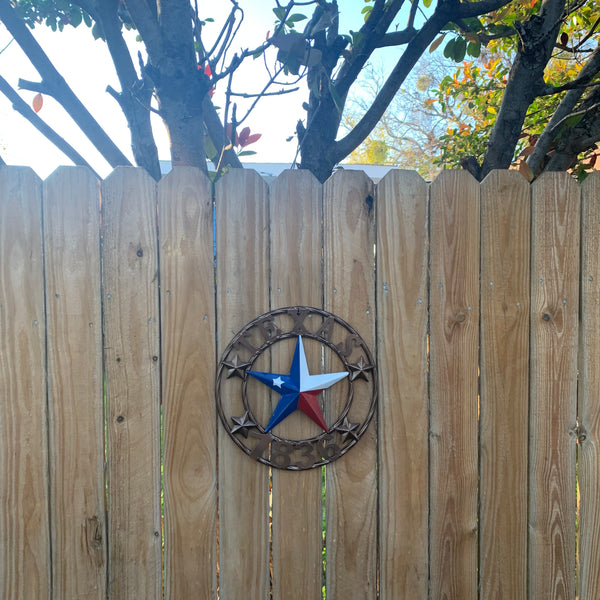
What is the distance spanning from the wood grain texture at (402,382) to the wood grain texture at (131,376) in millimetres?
752

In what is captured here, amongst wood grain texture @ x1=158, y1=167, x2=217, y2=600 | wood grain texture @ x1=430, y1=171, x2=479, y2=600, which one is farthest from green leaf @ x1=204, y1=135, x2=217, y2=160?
wood grain texture @ x1=430, y1=171, x2=479, y2=600

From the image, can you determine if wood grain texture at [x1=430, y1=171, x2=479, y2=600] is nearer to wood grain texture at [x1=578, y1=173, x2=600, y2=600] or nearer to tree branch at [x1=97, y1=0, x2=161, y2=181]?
wood grain texture at [x1=578, y1=173, x2=600, y2=600]

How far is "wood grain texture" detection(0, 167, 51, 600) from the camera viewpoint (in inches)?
63.7

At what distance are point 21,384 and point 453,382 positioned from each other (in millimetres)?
1409

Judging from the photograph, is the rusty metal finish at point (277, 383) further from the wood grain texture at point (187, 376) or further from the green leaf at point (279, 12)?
the green leaf at point (279, 12)

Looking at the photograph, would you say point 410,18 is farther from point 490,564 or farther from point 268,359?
point 490,564

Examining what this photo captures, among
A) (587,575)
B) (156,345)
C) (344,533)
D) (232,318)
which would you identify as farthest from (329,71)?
(587,575)

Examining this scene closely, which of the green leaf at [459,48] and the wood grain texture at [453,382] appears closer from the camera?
the wood grain texture at [453,382]

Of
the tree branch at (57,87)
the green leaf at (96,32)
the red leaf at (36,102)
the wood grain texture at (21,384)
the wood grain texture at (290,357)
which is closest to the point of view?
the wood grain texture at (21,384)

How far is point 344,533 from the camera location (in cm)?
177

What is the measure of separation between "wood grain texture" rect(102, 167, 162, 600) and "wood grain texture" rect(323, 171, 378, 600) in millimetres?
571

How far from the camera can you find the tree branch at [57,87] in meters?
2.29

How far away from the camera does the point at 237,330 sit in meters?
1.71

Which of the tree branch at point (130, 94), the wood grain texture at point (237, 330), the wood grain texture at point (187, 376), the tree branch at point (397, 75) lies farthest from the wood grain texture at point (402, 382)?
the tree branch at point (130, 94)
